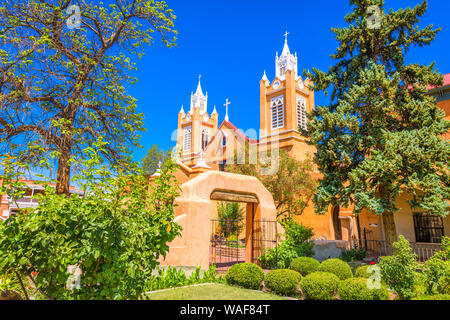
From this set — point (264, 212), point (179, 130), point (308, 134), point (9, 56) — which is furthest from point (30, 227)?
point (179, 130)

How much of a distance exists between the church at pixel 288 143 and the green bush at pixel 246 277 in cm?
467

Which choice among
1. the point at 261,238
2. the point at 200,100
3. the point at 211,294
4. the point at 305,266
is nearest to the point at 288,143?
the point at 261,238

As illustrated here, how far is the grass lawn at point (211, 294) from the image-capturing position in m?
7.55

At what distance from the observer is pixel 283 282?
8398 mm

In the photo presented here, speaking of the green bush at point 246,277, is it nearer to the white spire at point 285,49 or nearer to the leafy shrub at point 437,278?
the leafy shrub at point 437,278

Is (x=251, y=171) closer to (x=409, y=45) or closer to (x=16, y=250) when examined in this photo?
(x=409, y=45)

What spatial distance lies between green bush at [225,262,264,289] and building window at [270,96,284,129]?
22702 mm

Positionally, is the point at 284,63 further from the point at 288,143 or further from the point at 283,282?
the point at 283,282

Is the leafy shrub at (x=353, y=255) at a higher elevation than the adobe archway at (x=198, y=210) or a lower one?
lower

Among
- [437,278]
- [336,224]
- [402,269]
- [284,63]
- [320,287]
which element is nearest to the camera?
[402,269]

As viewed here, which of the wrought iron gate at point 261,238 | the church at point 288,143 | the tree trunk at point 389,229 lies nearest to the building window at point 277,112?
the church at point 288,143

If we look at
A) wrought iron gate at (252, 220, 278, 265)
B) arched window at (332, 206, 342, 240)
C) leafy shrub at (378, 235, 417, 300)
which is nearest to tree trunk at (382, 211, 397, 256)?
wrought iron gate at (252, 220, 278, 265)

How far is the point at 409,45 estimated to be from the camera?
44.4ft

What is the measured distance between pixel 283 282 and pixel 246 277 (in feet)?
3.96
